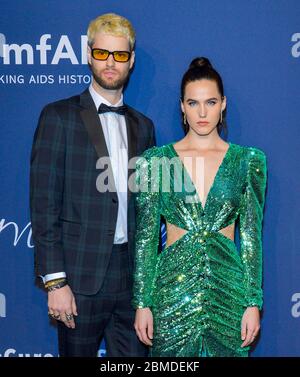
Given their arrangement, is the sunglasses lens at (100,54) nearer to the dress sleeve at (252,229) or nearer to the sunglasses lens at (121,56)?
the sunglasses lens at (121,56)

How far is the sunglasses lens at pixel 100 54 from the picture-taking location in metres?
2.59

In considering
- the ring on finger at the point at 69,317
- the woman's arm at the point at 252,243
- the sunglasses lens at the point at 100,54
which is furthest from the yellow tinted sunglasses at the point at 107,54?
the ring on finger at the point at 69,317

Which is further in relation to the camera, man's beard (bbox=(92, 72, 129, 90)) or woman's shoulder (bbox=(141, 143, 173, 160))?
man's beard (bbox=(92, 72, 129, 90))

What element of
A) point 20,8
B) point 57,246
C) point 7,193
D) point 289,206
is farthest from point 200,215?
point 20,8

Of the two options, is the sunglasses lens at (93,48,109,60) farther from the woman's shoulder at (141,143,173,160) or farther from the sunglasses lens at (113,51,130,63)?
the woman's shoulder at (141,143,173,160)

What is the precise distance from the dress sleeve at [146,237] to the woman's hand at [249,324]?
1.24 ft

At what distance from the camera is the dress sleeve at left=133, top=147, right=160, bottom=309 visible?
8.01 ft

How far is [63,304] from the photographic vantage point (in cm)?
250

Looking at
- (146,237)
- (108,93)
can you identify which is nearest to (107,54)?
(108,93)

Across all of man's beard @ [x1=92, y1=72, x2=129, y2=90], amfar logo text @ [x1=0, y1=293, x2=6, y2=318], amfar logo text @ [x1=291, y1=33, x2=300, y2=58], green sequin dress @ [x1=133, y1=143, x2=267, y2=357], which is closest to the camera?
green sequin dress @ [x1=133, y1=143, x2=267, y2=357]

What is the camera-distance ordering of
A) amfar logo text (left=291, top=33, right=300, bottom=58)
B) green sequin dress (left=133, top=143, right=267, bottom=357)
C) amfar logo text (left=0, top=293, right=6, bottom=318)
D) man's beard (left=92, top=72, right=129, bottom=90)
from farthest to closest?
amfar logo text (left=0, top=293, right=6, bottom=318)
amfar logo text (left=291, top=33, right=300, bottom=58)
man's beard (left=92, top=72, right=129, bottom=90)
green sequin dress (left=133, top=143, right=267, bottom=357)

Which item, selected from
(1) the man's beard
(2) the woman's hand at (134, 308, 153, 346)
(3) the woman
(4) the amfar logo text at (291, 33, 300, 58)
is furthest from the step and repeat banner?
(2) the woman's hand at (134, 308, 153, 346)

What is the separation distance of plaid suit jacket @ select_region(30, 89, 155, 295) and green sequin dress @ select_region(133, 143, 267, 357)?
0.19 m
